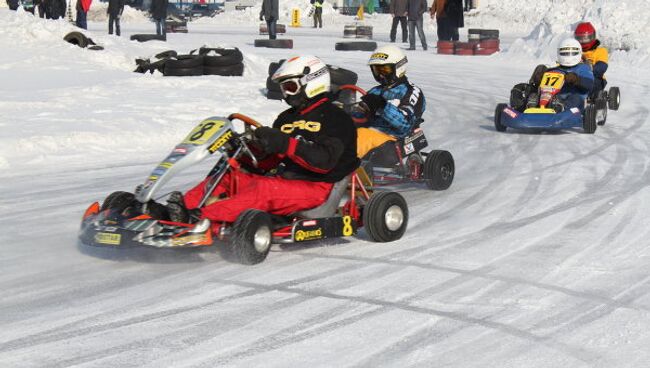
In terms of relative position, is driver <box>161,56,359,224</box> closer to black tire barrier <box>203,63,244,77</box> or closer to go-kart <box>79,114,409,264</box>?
go-kart <box>79,114,409,264</box>

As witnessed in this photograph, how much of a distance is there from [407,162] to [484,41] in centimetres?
1737

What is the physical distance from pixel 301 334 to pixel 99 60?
13.5m

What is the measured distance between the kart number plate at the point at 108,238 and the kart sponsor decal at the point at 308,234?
1.09 meters

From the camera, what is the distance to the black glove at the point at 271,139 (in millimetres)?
6168

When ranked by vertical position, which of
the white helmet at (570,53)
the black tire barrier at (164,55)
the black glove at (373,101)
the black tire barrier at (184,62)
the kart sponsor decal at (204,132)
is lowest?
the black tire barrier at (184,62)

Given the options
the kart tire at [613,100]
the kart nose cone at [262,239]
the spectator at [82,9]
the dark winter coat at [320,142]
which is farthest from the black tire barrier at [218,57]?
the kart nose cone at [262,239]

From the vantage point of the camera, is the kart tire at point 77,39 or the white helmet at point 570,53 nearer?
the white helmet at point 570,53

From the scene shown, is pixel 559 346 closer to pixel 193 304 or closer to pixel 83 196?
pixel 193 304

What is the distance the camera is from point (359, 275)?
235 inches

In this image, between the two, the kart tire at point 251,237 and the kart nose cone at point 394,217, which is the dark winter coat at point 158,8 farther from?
the kart tire at point 251,237

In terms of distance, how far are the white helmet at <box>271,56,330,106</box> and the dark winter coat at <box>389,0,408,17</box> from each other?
2264cm

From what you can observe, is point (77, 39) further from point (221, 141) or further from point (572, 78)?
point (221, 141)

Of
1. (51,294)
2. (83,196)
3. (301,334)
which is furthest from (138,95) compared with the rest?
(301,334)

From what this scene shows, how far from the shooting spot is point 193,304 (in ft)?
17.4
